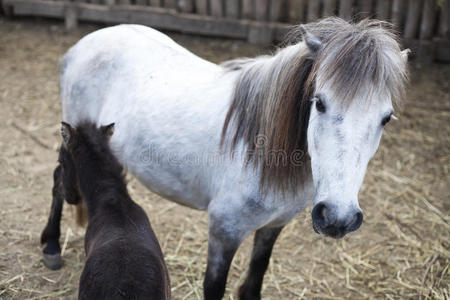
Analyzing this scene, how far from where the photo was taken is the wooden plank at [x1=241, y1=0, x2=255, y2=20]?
6.79 m

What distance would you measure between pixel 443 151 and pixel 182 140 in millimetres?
3658

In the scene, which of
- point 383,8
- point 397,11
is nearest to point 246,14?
point 383,8

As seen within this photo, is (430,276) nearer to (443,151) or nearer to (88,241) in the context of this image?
(443,151)

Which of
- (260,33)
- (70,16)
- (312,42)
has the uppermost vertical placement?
(312,42)

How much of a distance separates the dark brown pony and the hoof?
83 centimetres

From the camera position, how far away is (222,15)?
7008 millimetres

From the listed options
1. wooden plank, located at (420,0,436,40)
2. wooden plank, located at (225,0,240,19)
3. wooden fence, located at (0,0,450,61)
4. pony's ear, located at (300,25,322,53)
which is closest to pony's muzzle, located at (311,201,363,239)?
pony's ear, located at (300,25,322,53)

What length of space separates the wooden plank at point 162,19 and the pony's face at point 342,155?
5356 mm

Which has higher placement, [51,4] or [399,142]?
[51,4]

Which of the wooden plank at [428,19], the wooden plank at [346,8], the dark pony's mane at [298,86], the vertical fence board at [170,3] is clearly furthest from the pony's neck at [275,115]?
the vertical fence board at [170,3]

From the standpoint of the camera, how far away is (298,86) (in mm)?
2107

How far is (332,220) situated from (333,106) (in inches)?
18.3

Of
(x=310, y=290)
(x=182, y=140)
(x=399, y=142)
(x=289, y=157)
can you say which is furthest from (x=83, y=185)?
(x=399, y=142)

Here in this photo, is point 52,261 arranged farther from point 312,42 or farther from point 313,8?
point 313,8
